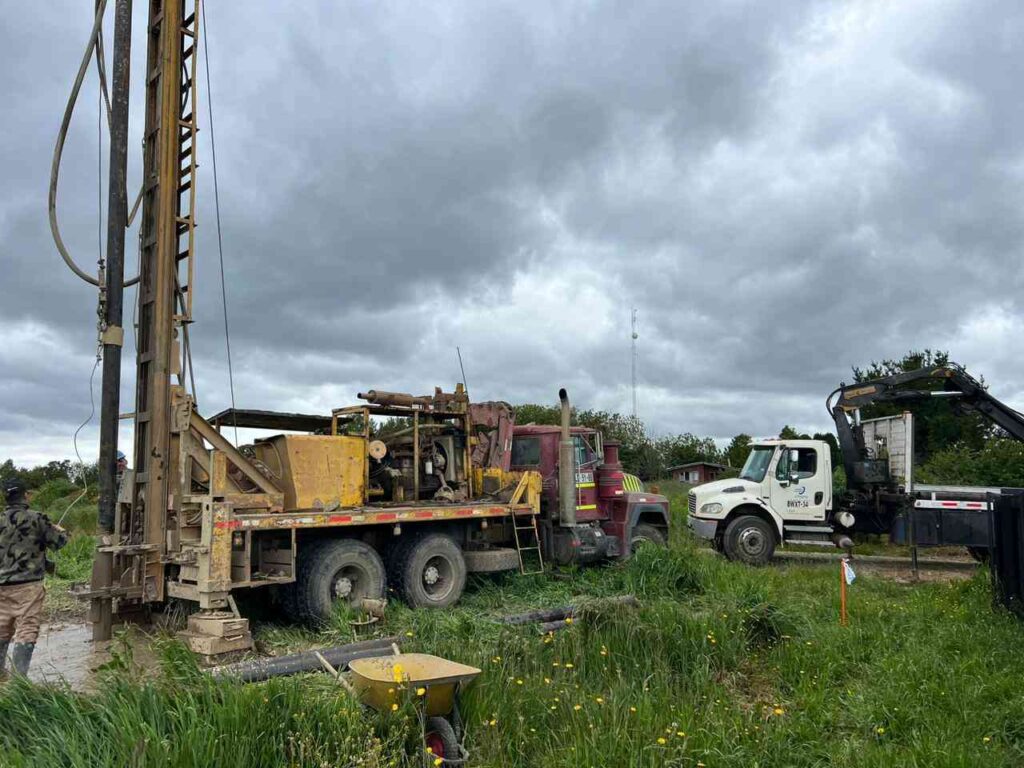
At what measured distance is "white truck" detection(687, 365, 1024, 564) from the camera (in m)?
15.5

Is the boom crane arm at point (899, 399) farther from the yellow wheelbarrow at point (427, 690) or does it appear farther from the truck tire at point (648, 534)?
the yellow wheelbarrow at point (427, 690)

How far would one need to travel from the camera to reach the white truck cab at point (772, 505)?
51.9 ft

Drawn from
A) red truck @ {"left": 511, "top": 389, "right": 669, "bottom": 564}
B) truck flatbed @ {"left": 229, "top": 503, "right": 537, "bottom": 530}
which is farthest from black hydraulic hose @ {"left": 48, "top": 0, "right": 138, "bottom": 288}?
red truck @ {"left": 511, "top": 389, "right": 669, "bottom": 564}

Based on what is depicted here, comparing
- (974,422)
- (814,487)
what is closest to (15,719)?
(814,487)

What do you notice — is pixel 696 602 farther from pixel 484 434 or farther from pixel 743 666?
pixel 484 434

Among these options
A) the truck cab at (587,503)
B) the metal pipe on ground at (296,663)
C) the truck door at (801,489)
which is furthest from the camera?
the truck door at (801,489)

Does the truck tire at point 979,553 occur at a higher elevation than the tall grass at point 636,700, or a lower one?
lower

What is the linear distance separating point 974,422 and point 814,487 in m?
24.3

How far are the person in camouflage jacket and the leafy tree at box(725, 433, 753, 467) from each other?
43.8 m

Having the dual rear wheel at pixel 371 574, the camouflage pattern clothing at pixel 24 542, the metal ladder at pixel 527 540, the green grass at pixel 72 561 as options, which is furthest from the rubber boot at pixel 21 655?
the metal ladder at pixel 527 540

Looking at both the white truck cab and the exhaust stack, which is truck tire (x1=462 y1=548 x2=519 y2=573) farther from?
the white truck cab

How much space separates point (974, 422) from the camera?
35.7 metres

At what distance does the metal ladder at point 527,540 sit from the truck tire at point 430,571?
1002 millimetres

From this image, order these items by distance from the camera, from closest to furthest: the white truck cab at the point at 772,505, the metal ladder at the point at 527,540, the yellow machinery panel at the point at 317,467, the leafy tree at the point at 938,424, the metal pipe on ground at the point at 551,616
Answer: the metal pipe on ground at the point at 551,616 < the yellow machinery panel at the point at 317,467 < the metal ladder at the point at 527,540 < the white truck cab at the point at 772,505 < the leafy tree at the point at 938,424
